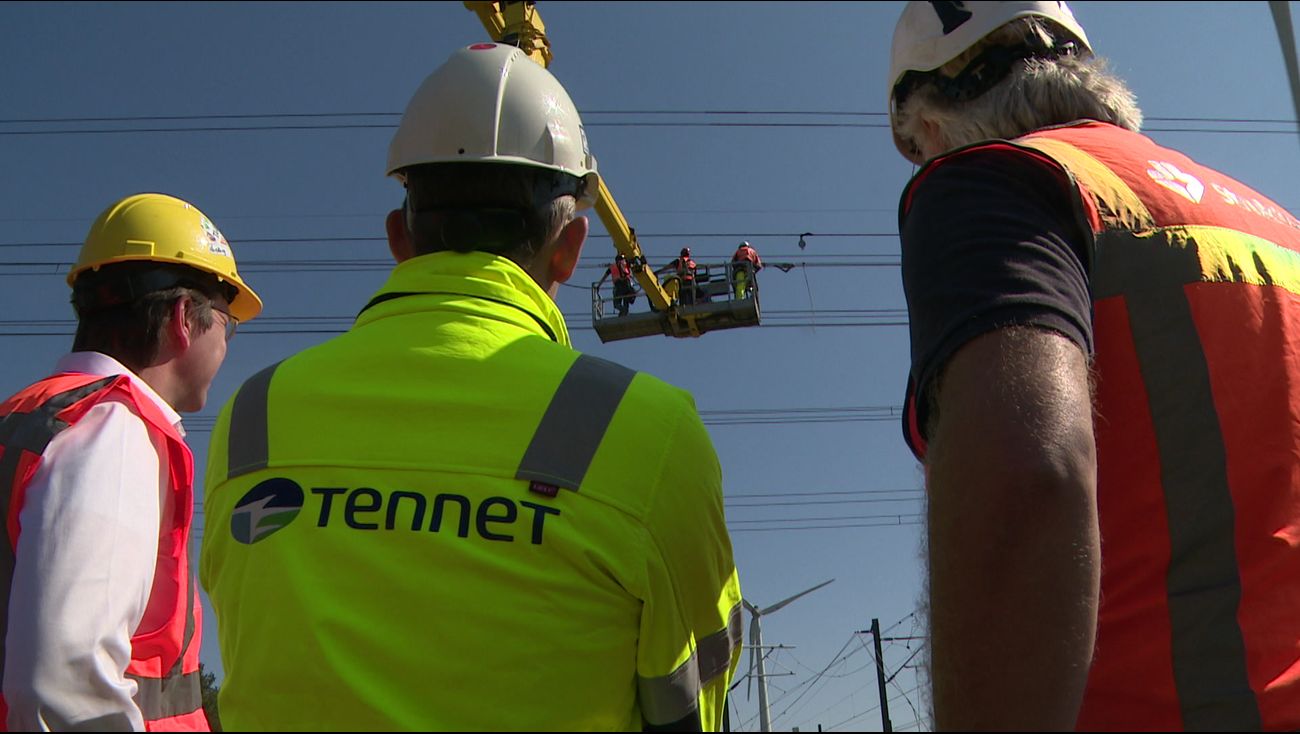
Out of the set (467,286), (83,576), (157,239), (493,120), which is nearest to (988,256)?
(467,286)

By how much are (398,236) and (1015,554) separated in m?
1.66

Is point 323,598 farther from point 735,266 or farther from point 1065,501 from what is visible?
point 735,266

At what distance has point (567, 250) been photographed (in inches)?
95.8

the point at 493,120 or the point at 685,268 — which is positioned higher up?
the point at 685,268

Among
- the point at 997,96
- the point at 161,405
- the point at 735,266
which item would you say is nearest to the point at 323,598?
the point at 997,96

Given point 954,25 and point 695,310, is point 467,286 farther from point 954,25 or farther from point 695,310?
point 695,310

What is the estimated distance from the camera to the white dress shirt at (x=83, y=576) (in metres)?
2.62

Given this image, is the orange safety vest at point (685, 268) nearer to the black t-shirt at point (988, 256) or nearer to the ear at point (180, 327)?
the ear at point (180, 327)

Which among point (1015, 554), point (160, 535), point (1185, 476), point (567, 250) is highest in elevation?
point (567, 250)

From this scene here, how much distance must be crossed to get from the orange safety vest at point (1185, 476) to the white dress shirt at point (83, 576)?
6.96ft

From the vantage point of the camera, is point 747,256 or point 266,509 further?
point 747,256

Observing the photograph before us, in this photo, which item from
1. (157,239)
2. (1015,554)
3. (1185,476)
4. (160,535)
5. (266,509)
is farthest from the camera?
(157,239)

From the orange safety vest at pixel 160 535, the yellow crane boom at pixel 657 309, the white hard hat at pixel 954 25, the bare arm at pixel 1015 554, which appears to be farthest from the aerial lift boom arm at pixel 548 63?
the bare arm at pixel 1015 554

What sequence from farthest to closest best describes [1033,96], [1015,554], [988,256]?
1. [1033,96]
2. [988,256]
3. [1015,554]
